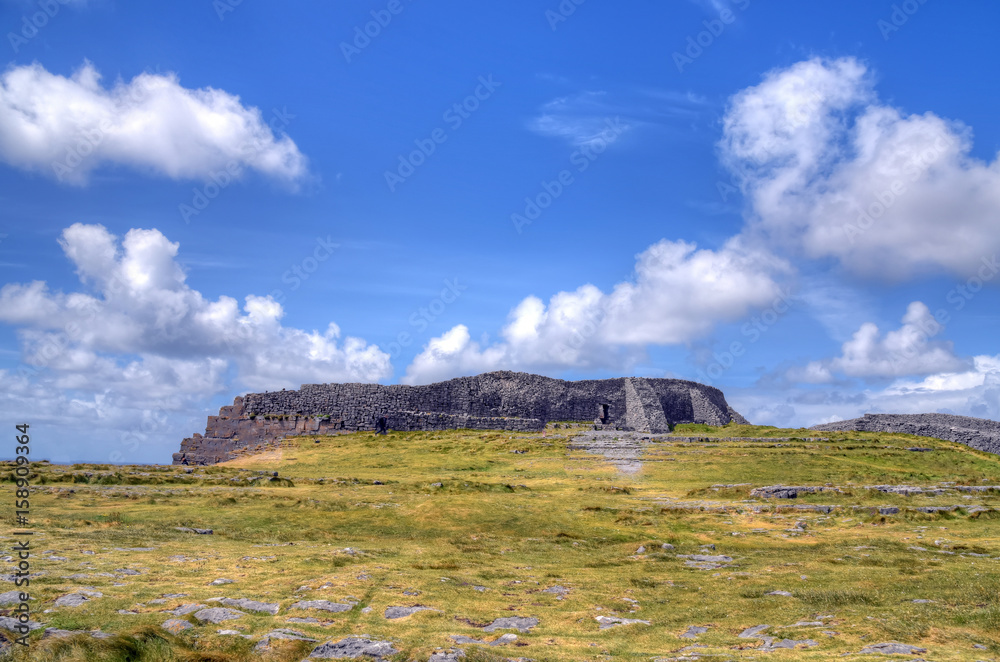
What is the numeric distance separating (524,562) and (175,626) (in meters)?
9.08

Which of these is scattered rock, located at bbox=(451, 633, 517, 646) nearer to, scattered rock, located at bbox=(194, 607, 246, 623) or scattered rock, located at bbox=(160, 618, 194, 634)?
scattered rock, located at bbox=(194, 607, 246, 623)

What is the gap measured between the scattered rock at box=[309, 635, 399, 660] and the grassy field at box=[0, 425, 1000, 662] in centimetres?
25

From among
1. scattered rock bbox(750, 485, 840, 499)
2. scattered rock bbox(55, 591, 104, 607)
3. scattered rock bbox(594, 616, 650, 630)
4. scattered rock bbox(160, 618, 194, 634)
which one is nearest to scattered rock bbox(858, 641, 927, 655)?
scattered rock bbox(594, 616, 650, 630)

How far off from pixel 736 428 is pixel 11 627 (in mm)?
61966

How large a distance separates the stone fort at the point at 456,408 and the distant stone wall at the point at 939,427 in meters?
15.6

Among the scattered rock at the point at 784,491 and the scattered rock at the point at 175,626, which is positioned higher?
the scattered rock at the point at 175,626

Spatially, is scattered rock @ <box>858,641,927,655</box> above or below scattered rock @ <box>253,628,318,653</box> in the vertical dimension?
below

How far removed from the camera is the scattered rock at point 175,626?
364 inches

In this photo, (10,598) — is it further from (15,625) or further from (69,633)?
(69,633)

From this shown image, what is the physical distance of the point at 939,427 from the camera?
62.9 metres

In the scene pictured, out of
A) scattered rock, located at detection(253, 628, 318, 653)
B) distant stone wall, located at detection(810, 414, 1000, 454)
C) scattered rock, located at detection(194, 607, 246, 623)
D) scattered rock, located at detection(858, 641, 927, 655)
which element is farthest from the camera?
distant stone wall, located at detection(810, 414, 1000, 454)

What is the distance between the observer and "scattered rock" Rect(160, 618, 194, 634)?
30.4 ft

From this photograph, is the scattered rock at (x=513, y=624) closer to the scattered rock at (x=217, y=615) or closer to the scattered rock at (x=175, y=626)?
the scattered rock at (x=217, y=615)

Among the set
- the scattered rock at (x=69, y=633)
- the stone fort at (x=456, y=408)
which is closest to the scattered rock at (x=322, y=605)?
the scattered rock at (x=69, y=633)
